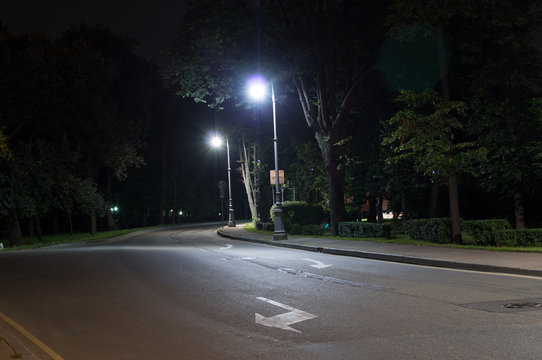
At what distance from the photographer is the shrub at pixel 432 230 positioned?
1913 centimetres

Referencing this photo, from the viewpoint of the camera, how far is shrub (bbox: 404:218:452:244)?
19.1m

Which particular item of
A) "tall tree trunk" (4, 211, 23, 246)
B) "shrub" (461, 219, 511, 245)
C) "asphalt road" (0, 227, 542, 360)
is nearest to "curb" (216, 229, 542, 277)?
"asphalt road" (0, 227, 542, 360)

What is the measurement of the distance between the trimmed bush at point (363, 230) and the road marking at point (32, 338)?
1617cm

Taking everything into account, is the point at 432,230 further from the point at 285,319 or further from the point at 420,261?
the point at 285,319

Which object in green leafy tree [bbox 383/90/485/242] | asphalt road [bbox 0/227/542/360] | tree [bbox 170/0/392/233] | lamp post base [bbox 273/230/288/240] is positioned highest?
tree [bbox 170/0/392/233]

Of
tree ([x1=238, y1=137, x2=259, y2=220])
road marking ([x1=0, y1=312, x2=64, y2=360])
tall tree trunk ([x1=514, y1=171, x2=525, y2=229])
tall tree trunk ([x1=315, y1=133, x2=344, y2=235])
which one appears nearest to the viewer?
road marking ([x1=0, y1=312, x2=64, y2=360])

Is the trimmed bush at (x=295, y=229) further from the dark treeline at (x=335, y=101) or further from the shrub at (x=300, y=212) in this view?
the shrub at (x=300, y=212)

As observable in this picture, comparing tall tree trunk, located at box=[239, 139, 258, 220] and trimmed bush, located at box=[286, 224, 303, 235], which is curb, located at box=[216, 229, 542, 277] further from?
tall tree trunk, located at box=[239, 139, 258, 220]

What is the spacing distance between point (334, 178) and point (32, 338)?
20937 mm

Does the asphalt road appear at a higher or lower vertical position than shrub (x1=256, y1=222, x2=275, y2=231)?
lower

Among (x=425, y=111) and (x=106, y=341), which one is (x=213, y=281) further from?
(x=425, y=111)

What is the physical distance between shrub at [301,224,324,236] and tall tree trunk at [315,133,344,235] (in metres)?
0.99

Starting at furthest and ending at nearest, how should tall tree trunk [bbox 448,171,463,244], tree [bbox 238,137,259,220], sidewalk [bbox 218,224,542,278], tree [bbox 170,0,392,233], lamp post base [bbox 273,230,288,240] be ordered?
tree [bbox 238,137,259,220] → tree [bbox 170,0,392,233] → lamp post base [bbox 273,230,288,240] → tall tree trunk [bbox 448,171,463,244] → sidewalk [bbox 218,224,542,278]

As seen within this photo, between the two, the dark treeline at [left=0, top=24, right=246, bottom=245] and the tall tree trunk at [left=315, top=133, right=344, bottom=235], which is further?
the dark treeline at [left=0, top=24, right=246, bottom=245]
